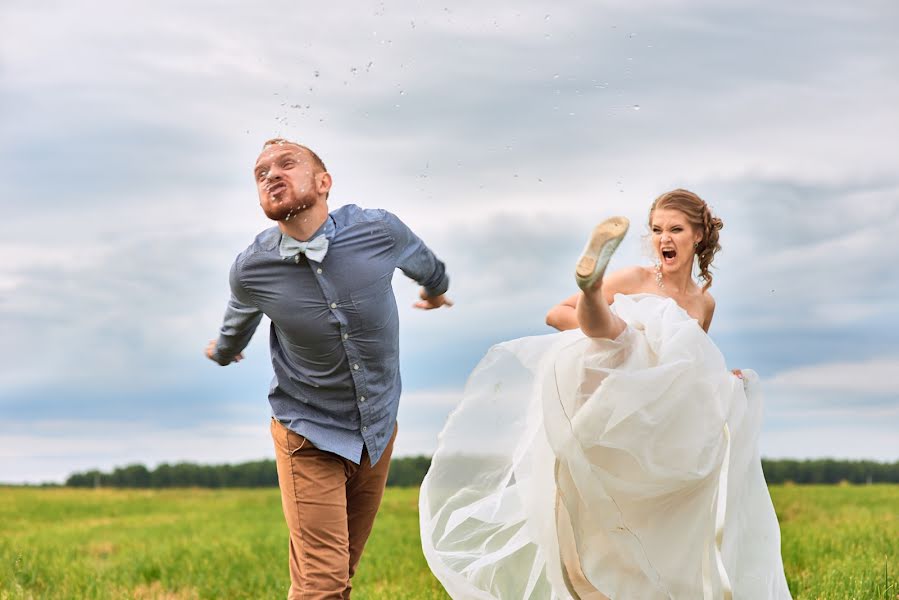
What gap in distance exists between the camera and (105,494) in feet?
62.1

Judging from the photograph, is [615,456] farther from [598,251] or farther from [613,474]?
[598,251]

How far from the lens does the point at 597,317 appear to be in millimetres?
4582

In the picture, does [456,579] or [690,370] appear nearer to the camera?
[690,370]

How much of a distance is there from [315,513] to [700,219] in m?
2.54

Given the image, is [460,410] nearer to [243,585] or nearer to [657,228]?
[657,228]

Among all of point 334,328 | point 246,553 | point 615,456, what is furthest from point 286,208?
point 246,553

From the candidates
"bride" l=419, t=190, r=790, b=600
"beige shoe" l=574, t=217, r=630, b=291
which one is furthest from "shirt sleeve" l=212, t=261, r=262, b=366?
"beige shoe" l=574, t=217, r=630, b=291

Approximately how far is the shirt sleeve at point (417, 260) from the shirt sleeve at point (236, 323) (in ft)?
2.64

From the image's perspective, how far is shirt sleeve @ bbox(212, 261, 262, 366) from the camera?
5.33 meters

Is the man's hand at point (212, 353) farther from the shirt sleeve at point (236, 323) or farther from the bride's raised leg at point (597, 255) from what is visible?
the bride's raised leg at point (597, 255)

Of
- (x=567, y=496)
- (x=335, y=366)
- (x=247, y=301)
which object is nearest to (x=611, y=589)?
(x=567, y=496)

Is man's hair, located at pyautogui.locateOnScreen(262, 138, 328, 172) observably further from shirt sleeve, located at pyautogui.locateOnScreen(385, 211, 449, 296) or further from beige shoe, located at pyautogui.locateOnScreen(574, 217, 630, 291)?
beige shoe, located at pyautogui.locateOnScreen(574, 217, 630, 291)

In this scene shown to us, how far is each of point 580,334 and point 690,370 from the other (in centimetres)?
55

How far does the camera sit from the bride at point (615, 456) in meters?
4.77
